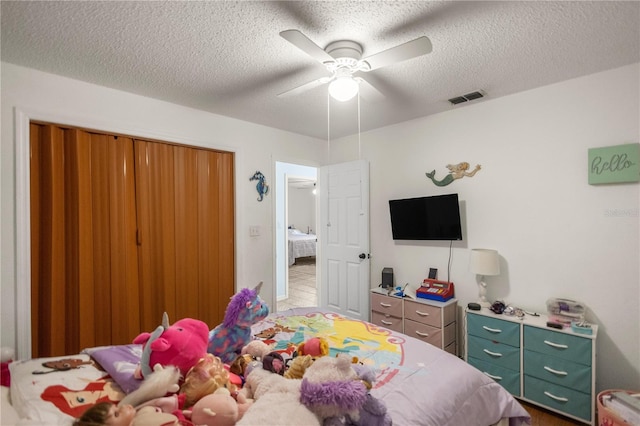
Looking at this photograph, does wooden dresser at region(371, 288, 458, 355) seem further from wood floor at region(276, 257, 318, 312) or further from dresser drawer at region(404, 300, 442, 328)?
wood floor at region(276, 257, 318, 312)

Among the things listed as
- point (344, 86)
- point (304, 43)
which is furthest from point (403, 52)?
point (304, 43)

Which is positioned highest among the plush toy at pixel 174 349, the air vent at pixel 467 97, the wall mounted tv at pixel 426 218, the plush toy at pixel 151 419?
the air vent at pixel 467 97

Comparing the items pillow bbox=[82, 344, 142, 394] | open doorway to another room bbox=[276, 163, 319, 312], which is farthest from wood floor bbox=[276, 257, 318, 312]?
pillow bbox=[82, 344, 142, 394]

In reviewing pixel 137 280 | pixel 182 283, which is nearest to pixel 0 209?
pixel 137 280

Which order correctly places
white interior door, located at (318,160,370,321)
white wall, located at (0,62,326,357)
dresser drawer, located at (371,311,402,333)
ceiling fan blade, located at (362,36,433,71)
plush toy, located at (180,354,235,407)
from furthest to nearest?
white interior door, located at (318,160,370,321) → dresser drawer, located at (371,311,402,333) → white wall, located at (0,62,326,357) → ceiling fan blade, located at (362,36,433,71) → plush toy, located at (180,354,235,407)

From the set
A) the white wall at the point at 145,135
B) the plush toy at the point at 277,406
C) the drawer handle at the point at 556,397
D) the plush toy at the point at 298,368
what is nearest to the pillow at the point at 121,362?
the plush toy at the point at 277,406

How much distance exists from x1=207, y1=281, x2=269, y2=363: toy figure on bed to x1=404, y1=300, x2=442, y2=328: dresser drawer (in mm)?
1742

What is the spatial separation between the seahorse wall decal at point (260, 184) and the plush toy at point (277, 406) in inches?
92.2

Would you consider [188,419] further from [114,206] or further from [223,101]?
[223,101]

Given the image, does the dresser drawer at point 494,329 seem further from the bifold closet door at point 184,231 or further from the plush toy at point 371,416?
the bifold closet door at point 184,231

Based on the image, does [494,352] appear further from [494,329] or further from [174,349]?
[174,349]

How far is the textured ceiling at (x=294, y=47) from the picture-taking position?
149 centimetres

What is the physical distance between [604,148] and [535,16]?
4.06ft

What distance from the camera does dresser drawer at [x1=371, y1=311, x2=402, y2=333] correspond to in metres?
2.99
